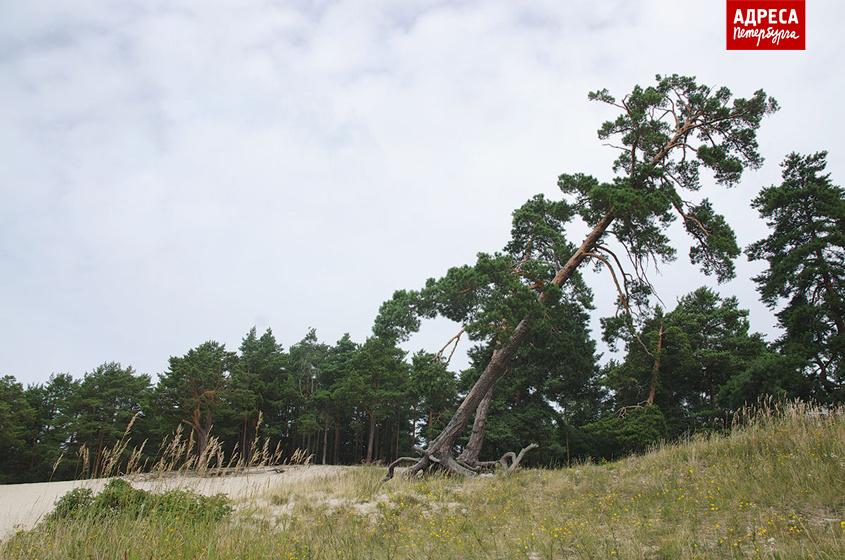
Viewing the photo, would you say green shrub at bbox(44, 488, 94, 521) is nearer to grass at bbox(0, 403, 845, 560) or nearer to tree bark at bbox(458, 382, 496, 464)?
grass at bbox(0, 403, 845, 560)

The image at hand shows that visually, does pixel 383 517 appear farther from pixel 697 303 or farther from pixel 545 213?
pixel 697 303

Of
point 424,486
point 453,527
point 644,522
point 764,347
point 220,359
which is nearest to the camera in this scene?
point 644,522

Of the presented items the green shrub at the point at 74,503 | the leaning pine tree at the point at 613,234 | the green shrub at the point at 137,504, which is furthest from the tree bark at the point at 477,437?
the green shrub at the point at 74,503

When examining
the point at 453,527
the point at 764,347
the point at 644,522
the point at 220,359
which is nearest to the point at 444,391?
the point at 453,527

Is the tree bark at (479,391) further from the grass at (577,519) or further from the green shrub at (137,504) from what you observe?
the green shrub at (137,504)

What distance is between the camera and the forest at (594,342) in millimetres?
11945

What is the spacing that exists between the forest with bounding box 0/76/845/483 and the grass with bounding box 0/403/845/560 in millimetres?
1102

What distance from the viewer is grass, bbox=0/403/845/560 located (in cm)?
396

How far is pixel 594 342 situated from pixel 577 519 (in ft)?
70.0

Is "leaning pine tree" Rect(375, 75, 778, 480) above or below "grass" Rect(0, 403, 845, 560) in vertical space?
above

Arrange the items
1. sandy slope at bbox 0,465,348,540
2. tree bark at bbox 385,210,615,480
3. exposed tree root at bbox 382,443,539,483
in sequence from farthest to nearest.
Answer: tree bark at bbox 385,210,615,480 < exposed tree root at bbox 382,443,539,483 < sandy slope at bbox 0,465,348,540

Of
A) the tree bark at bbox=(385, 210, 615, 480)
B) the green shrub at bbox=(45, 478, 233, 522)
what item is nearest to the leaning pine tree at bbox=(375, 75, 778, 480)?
the tree bark at bbox=(385, 210, 615, 480)

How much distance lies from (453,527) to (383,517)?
1322 millimetres

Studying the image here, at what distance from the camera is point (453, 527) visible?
5660 millimetres
